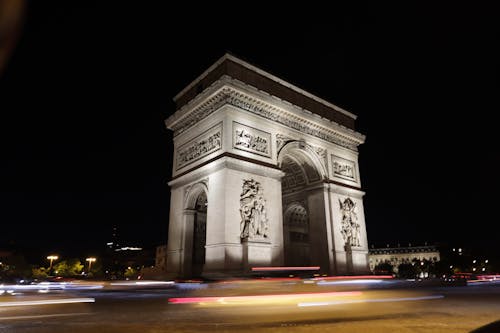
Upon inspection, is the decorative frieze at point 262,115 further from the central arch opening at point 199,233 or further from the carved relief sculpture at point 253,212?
the central arch opening at point 199,233

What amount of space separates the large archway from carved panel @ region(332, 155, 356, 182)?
5.52 feet

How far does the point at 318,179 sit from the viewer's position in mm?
23250

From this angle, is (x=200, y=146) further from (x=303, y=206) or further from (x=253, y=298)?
(x=253, y=298)

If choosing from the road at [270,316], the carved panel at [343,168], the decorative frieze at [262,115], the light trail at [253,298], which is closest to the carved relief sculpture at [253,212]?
the decorative frieze at [262,115]

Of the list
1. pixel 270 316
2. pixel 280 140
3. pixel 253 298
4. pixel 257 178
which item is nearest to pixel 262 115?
pixel 280 140

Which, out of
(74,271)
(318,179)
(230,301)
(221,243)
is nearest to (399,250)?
(74,271)

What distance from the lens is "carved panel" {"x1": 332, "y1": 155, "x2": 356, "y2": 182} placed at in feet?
79.8

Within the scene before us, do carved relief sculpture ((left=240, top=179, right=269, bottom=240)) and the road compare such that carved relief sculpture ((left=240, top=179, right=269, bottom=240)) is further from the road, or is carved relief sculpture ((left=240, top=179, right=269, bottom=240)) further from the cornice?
the road

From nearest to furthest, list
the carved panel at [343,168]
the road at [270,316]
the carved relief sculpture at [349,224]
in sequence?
1. the road at [270,316]
2. the carved relief sculpture at [349,224]
3. the carved panel at [343,168]

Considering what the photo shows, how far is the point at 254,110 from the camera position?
67.4 ft

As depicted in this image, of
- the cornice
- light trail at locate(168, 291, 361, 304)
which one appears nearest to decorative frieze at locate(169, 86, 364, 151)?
the cornice

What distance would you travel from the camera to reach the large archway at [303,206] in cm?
2211

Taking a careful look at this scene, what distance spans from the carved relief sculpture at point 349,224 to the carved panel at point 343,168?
1.81m

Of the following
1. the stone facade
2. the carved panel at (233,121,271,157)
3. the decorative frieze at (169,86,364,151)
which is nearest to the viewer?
the carved panel at (233,121,271,157)
